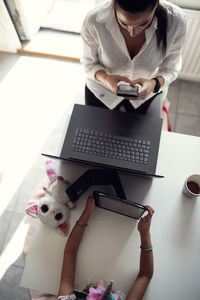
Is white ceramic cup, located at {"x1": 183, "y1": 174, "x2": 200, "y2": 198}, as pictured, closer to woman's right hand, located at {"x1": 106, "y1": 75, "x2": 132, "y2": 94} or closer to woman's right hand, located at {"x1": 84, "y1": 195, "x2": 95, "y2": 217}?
woman's right hand, located at {"x1": 84, "y1": 195, "x2": 95, "y2": 217}

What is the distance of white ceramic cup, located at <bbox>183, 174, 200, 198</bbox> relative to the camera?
896 mm

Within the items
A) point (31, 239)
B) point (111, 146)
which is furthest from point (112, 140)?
point (31, 239)

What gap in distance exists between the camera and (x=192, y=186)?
917mm

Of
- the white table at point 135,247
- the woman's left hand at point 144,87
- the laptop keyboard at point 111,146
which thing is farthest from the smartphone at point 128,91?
the white table at point 135,247

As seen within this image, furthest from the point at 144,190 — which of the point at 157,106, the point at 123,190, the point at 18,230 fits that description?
the point at 18,230

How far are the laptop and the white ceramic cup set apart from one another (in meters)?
0.14

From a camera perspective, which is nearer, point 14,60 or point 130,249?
point 130,249

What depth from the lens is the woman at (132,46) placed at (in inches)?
31.0

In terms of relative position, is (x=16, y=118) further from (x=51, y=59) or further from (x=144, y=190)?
(x=144, y=190)

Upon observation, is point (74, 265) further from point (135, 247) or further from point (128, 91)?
point (128, 91)

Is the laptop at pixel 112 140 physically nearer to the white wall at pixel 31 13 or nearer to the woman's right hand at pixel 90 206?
the woman's right hand at pixel 90 206

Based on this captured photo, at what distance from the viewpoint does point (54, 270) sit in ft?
2.77

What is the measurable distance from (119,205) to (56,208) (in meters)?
0.25

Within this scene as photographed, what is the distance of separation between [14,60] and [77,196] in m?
1.78
